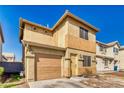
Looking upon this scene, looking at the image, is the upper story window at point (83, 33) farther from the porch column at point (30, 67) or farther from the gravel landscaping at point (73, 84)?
the porch column at point (30, 67)

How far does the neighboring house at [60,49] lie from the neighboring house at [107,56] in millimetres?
6984

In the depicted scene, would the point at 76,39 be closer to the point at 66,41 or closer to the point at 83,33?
the point at 66,41

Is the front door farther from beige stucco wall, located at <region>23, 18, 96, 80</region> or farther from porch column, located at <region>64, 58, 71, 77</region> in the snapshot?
porch column, located at <region>64, 58, 71, 77</region>

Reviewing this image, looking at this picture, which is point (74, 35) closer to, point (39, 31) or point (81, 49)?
point (81, 49)

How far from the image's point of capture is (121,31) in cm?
1734

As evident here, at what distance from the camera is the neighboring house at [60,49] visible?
9945 mm

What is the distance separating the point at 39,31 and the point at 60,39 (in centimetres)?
263

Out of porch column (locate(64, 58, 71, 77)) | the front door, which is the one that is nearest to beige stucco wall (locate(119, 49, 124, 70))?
the front door

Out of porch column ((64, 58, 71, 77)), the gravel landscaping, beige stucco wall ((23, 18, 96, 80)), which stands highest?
beige stucco wall ((23, 18, 96, 80))

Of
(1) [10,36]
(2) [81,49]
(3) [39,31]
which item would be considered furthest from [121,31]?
(1) [10,36]

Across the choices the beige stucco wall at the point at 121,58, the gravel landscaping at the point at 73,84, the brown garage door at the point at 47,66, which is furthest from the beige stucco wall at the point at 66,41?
the beige stucco wall at the point at 121,58

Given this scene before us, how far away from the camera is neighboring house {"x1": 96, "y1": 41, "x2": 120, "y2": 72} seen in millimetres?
21906

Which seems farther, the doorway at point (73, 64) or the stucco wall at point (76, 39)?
the doorway at point (73, 64)

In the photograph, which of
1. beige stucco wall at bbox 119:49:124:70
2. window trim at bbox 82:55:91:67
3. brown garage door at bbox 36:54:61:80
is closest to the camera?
brown garage door at bbox 36:54:61:80
